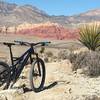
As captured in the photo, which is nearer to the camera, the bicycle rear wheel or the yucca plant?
the bicycle rear wheel

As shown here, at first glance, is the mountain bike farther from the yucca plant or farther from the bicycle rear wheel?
the yucca plant

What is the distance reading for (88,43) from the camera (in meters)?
18.5

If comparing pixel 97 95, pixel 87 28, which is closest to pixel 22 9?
pixel 87 28

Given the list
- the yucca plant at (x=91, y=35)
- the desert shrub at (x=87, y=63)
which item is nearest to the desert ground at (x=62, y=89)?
the desert shrub at (x=87, y=63)

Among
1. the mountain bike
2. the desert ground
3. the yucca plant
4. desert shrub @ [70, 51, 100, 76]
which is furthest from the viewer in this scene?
the yucca plant

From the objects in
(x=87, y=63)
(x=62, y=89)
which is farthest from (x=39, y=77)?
(x=87, y=63)

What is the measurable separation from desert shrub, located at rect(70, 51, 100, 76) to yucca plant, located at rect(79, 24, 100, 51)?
153 inches

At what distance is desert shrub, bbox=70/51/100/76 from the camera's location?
493 inches

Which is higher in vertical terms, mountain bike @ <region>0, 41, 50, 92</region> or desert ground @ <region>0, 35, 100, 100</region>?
mountain bike @ <region>0, 41, 50, 92</region>

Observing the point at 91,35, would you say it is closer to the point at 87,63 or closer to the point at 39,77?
the point at 87,63

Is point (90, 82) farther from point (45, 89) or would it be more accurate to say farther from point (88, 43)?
point (88, 43)

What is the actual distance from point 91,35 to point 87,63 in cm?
537

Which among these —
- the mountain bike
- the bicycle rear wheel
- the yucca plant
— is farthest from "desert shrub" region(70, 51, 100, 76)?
the yucca plant

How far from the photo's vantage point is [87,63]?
43.1 feet
